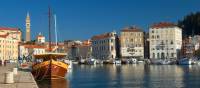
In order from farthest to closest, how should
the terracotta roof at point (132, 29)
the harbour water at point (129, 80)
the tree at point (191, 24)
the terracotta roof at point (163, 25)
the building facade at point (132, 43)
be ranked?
the tree at point (191, 24) < the terracotta roof at point (132, 29) < the building facade at point (132, 43) < the terracotta roof at point (163, 25) < the harbour water at point (129, 80)

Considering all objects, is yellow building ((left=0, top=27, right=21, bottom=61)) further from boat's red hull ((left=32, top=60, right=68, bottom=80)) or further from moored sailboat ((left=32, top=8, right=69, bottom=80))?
boat's red hull ((left=32, top=60, right=68, bottom=80))

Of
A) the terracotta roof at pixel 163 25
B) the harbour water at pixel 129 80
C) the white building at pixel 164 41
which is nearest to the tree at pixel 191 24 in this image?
the white building at pixel 164 41

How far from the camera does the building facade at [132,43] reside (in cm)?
18400

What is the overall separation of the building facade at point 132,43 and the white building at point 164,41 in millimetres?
5133

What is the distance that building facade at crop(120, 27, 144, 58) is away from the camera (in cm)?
18400

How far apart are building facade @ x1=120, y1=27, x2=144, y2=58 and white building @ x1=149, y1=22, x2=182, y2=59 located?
5133 mm

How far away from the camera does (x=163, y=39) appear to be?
181500 millimetres

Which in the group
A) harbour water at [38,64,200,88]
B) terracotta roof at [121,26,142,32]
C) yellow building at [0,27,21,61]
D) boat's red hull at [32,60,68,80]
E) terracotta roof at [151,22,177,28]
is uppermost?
terracotta roof at [151,22,177,28]

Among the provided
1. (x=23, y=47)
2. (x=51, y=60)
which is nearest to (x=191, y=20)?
(x=23, y=47)

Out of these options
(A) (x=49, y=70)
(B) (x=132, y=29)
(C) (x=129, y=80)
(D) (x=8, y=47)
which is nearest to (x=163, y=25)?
(B) (x=132, y=29)

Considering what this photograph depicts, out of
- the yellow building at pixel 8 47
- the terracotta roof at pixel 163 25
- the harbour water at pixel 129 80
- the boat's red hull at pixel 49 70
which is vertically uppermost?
the terracotta roof at pixel 163 25

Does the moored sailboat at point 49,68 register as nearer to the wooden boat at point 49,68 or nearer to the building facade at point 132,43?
the wooden boat at point 49,68

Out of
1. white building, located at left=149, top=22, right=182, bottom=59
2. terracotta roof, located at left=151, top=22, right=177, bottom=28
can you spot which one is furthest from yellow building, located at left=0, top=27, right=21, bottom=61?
terracotta roof, located at left=151, top=22, right=177, bottom=28

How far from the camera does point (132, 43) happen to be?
609 ft
